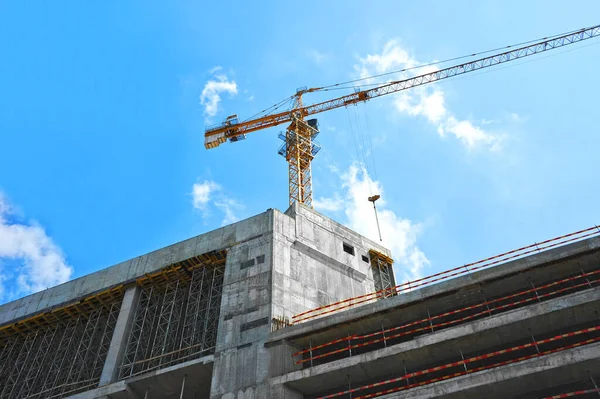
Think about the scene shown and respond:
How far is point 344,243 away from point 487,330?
1348 cm

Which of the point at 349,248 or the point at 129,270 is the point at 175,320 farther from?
the point at 349,248

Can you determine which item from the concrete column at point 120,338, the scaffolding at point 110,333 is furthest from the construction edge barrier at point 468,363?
the concrete column at point 120,338

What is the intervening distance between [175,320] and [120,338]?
10.3ft

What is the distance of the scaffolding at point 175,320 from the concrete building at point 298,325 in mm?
93

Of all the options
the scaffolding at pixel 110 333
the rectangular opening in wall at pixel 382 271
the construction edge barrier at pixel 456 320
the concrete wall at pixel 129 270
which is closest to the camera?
the construction edge barrier at pixel 456 320

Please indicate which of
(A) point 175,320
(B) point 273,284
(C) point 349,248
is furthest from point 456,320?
(A) point 175,320

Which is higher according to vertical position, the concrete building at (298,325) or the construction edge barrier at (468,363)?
the concrete building at (298,325)

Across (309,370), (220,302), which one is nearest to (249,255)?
(220,302)

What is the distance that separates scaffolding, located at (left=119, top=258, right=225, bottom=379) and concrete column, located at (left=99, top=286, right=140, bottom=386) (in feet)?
0.98

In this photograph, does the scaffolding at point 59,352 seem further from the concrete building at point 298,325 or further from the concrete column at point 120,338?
the concrete column at point 120,338

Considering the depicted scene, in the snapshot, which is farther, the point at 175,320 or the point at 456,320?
the point at 175,320

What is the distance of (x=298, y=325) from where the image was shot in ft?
78.8

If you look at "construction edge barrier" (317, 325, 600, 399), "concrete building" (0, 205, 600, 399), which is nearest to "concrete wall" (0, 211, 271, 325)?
"concrete building" (0, 205, 600, 399)

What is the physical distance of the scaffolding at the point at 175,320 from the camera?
26.9 m
